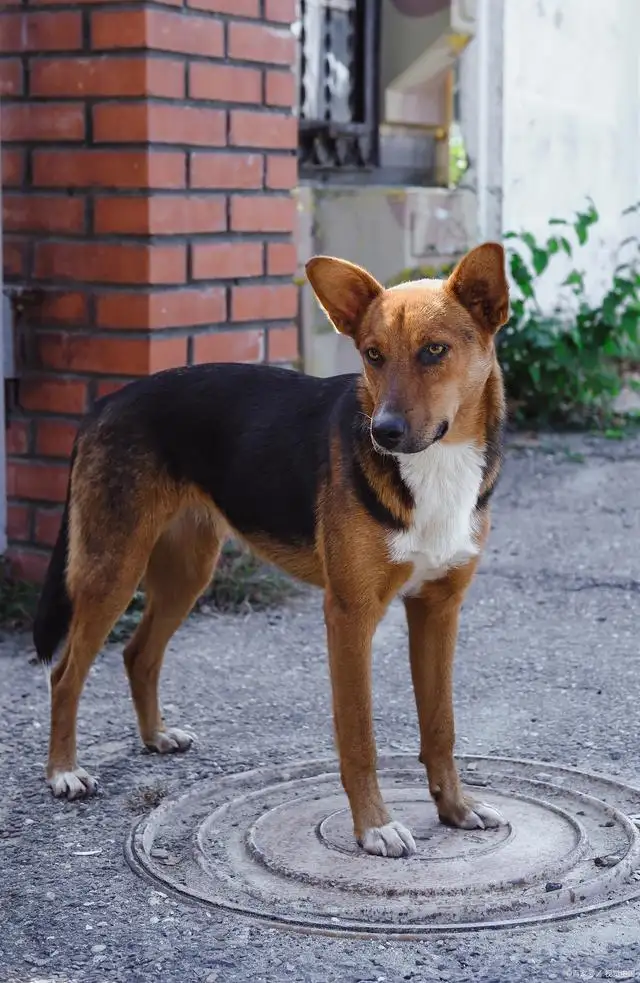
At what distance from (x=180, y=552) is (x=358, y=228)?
3695 mm

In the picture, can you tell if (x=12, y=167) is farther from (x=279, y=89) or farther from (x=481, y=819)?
(x=481, y=819)

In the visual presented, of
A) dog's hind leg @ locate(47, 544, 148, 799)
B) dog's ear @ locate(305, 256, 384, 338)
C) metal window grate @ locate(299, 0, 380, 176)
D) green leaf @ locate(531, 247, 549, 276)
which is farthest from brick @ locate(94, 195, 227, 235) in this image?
green leaf @ locate(531, 247, 549, 276)

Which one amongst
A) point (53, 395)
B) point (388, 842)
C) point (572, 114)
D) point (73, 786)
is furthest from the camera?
point (572, 114)

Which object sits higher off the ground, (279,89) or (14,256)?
(279,89)

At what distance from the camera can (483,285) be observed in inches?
124

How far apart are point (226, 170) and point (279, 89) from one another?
43 cm

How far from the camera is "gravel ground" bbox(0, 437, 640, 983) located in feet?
8.98

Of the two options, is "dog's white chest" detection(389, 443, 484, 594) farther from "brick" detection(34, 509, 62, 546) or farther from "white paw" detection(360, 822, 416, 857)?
"brick" detection(34, 509, 62, 546)

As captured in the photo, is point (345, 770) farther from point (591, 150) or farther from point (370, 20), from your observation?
point (591, 150)

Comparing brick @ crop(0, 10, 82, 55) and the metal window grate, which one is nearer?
brick @ crop(0, 10, 82, 55)

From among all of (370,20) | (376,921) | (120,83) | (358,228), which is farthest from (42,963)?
(370,20)

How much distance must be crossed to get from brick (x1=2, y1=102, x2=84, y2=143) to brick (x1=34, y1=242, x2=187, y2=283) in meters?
0.37

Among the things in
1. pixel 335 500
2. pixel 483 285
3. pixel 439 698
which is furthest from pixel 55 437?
pixel 483 285

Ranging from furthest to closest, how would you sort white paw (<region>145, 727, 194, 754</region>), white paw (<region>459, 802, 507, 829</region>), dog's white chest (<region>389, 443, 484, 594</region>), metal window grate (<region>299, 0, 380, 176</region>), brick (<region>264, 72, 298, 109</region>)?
metal window grate (<region>299, 0, 380, 176</region>) → brick (<region>264, 72, 298, 109</region>) → white paw (<region>145, 727, 194, 754</region>) → white paw (<region>459, 802, 507, 829</region>) → dog's white chest (<region>389, 443, 484, 594</region>)
